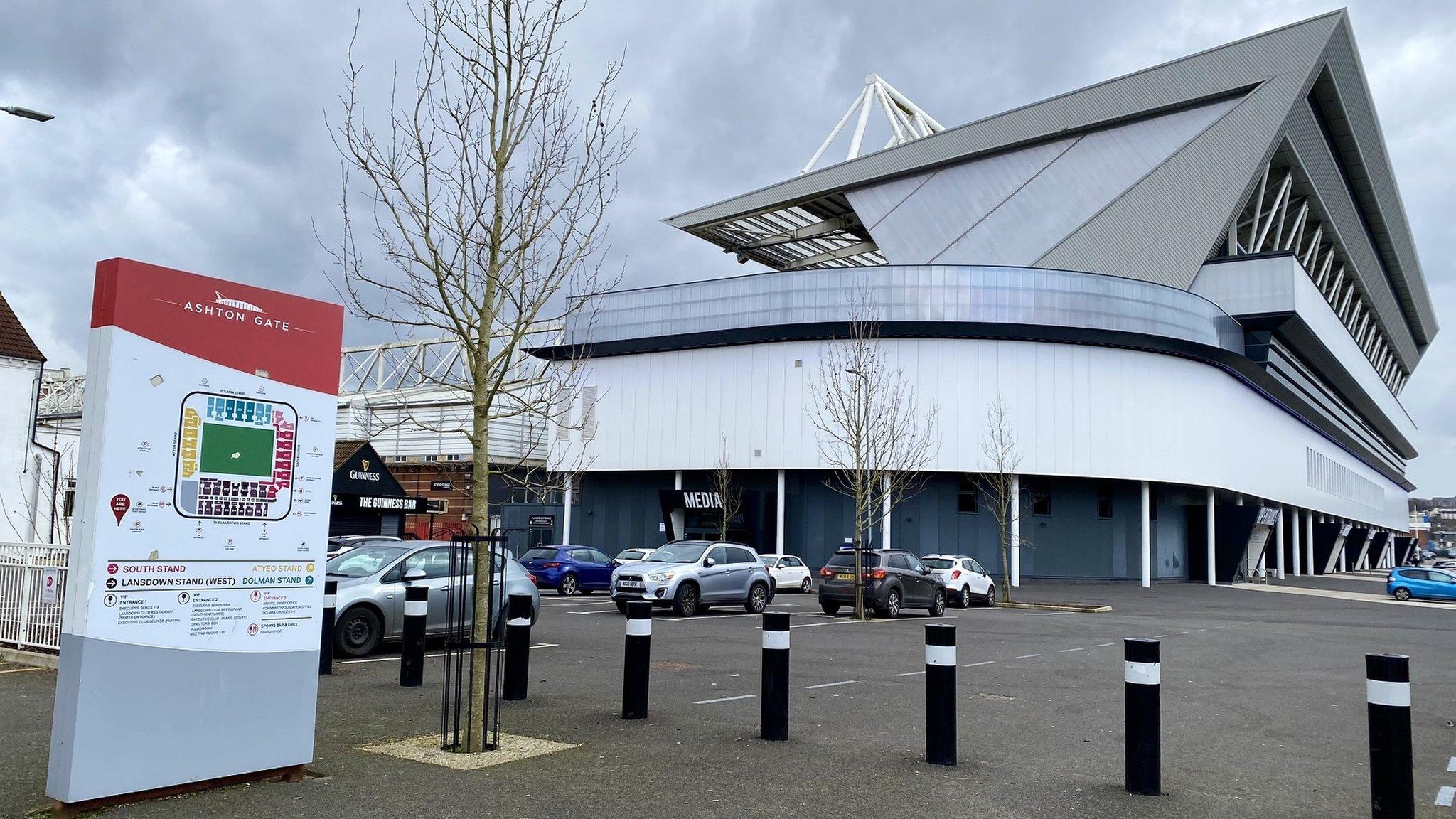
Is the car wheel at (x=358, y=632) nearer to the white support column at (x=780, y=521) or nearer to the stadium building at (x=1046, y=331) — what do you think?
the stadium building at (x=1046, y=331)

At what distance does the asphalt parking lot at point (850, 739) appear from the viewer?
6.62 m

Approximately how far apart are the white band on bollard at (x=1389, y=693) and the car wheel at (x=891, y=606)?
1850cm

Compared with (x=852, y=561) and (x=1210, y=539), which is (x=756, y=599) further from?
(x=1210, y=539)

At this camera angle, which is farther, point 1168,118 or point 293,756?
point 1168,118

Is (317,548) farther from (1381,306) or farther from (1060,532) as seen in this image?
(1381,306)

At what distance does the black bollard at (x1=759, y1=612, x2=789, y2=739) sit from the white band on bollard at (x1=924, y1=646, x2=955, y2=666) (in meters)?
1.28

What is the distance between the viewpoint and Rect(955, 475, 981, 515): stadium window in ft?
149

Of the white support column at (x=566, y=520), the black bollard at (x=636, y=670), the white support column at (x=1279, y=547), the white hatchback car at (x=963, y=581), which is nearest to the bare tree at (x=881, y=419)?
the white hatchback car at (x=963, y=581)

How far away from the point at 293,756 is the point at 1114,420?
4168 centimetres

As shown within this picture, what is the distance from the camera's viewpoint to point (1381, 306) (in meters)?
91.1

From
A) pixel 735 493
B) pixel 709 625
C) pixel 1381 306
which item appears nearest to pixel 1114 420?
pixel 735 493

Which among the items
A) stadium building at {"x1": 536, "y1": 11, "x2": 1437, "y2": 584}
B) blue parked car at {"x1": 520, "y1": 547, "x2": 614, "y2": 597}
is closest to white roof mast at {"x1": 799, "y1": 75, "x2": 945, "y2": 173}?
stadium building at {"x1": 536, "y1": 11, "x2": 1437, "y2": 584}

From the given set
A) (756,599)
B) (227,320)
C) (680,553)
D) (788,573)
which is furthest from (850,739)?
(788,573)

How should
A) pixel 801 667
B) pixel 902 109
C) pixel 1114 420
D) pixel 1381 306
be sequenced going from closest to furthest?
pixel 801 667 → pixel 1114 420 → pixel 902 109 → pixel 1381 306
